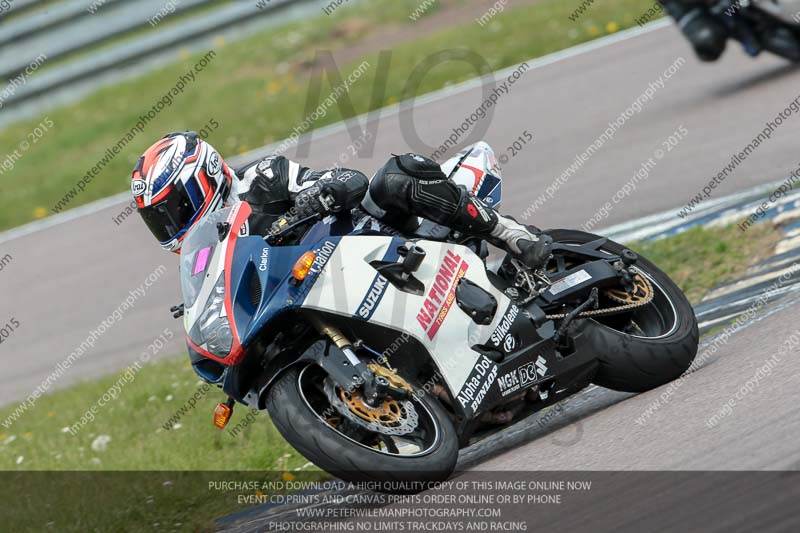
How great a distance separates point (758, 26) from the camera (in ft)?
35.9

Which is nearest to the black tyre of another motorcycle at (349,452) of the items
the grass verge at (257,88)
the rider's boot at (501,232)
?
the rider's boot at (501,232)

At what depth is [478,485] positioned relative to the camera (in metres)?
4.92

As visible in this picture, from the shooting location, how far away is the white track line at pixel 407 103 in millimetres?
13891

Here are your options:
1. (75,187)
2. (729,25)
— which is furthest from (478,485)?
(75,187)

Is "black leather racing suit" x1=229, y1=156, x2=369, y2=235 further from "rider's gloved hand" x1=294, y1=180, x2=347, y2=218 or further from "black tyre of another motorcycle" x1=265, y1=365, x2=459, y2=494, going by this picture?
"black tyre of another motorcycle" x1=265, y1=365, x2=459, y2=494

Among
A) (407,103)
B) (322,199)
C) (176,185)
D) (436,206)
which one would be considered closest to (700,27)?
(407,103)

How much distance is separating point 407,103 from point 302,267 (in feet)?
31.0

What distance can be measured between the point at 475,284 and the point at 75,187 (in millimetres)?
10812

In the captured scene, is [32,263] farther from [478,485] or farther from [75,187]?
[478,485]

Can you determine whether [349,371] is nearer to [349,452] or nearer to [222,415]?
[349,452]

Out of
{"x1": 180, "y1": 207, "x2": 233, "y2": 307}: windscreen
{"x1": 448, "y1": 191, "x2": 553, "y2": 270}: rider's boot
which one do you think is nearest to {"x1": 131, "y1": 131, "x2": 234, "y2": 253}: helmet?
{"x1": 180, "y1": 207, "x2": 233, "y2": 307}: windscreen

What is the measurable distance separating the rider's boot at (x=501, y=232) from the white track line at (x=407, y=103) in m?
8.25

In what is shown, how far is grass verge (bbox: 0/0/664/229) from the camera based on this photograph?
14.8 metres

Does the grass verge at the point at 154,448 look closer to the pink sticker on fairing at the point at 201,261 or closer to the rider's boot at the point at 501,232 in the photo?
the pink sticker on fairing at the point at 201,261
